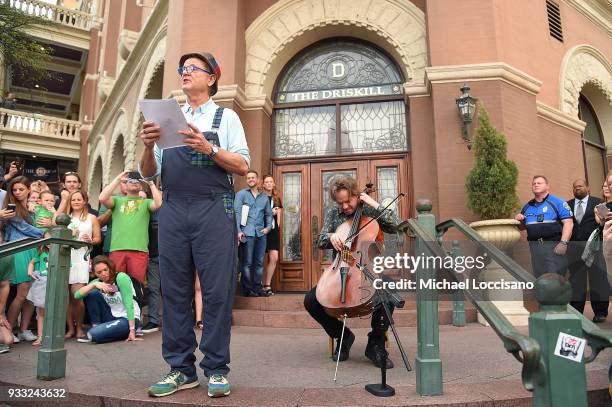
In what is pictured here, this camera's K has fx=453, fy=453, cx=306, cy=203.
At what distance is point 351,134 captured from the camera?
8578mm

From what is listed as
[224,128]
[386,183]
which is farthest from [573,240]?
[224,128]

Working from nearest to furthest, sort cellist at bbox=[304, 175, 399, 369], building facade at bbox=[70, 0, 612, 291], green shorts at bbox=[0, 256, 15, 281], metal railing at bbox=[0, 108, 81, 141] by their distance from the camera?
1. cellist at bbox=[304, 175, 399, 369]
2. green shorts at bbox=[0, 256, 15, 281]
3. building facade at bbox=[70, 0, 612, 291]
4. metal railing at bbox=[0, 108, 81, 141]

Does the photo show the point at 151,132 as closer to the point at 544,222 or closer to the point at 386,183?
the point at 544,222

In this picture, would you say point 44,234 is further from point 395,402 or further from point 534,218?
point 534,218

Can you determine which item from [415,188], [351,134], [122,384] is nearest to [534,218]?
[415,188]

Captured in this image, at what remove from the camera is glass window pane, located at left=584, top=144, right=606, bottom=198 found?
10326 mm

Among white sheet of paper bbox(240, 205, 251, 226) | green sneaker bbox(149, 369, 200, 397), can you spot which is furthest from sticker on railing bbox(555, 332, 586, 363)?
white sheet of paper bbox(240, 205, 251, 226)

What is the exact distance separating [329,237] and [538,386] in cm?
233

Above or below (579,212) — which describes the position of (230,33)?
above

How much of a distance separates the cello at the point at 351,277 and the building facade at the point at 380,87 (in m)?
3.64

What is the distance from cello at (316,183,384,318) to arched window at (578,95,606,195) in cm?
847

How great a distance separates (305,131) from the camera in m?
8.78

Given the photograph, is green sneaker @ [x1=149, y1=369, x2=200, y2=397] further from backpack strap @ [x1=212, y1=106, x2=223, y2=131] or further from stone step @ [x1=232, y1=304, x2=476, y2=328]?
stone step @ [x1=232, y1=304, x2=476, y2=328]

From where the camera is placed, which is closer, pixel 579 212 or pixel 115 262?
pixel 115 262
